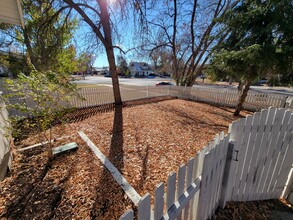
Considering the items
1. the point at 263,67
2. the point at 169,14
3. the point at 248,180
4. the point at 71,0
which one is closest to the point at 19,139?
the point at 248,180

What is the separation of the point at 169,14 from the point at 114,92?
834 centimetres

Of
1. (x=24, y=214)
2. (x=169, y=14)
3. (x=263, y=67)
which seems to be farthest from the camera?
(x=169, y=14)

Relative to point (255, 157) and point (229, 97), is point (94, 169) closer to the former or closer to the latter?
point (255, 157)

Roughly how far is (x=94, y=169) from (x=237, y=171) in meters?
2.38

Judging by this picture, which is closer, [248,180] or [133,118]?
[248,180]

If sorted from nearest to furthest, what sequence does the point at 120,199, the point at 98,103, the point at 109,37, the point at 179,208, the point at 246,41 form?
1. the point at 179,208
2. the point at 120,199
3. the point at 246,41
4. the point at 109,37
5. the point at 98,103

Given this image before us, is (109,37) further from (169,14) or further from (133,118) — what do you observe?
(169,14)

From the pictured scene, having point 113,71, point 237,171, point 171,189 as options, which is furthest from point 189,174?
point 113,71

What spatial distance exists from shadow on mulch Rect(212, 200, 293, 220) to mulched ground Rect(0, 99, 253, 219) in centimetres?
94

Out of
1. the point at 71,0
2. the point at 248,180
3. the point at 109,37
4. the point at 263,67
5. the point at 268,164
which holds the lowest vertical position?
the point at 248,180

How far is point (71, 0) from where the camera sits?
6.03 metres

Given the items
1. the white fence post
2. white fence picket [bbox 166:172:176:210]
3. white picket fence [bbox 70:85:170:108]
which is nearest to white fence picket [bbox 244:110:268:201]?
the white fence post

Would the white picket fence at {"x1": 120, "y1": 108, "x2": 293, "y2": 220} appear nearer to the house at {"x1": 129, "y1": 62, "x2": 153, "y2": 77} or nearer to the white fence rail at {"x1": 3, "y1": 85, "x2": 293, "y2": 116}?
the white fence rail at {"x1": 3, "y1": 85, "x2": 293, "y2": 116}

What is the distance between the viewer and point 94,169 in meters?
2.57
